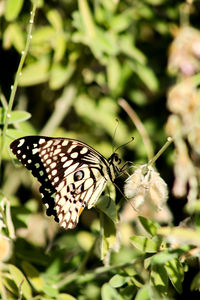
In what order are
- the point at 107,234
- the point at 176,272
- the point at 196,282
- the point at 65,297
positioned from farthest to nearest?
1. the point at 65,297
2. the point at 107,234
3. the point at 176,272
4. the point at 196,282

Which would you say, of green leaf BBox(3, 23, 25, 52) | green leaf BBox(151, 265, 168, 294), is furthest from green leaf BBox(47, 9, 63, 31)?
green leaf BBox(151, 265, 168, 294)

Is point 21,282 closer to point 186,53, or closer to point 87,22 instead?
point 87,22

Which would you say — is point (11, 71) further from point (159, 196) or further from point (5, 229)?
point (159, 196)

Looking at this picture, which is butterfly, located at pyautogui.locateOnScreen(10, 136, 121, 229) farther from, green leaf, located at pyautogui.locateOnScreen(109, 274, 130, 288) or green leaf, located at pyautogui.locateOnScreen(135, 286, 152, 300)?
green leaf, located at pyautogui.locateOnScreen(135, 286, 152, 300)

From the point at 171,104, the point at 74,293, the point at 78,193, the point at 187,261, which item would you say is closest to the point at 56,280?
the point at 74,293

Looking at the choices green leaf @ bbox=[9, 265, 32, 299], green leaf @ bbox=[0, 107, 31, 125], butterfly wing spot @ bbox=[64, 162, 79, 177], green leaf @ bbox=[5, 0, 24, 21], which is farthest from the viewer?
green leaf @ bbox=[5, 0, 24, 21]

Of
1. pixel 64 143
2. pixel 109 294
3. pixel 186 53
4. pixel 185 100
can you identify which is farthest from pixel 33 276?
pixel 186 53
